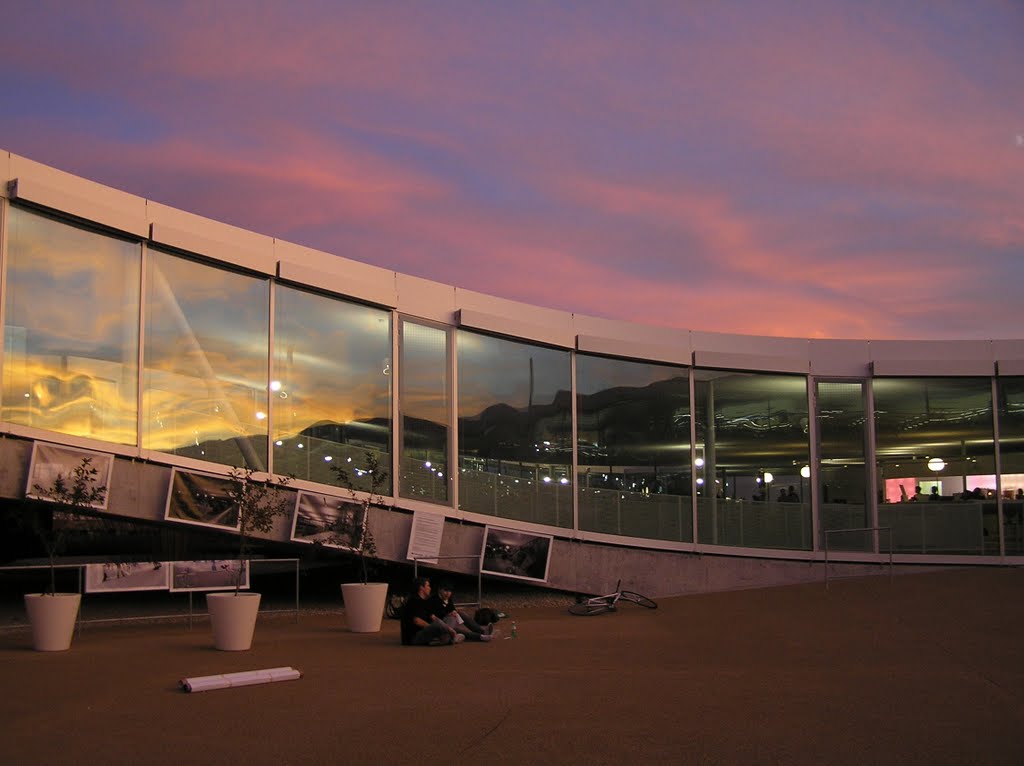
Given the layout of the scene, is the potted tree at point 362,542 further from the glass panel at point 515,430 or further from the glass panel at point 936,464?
the glass panel at point 936,464

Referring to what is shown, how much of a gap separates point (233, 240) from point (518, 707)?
1150 cm

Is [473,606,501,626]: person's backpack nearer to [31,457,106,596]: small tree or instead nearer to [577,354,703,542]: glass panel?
[31,457,106,596]: small tree

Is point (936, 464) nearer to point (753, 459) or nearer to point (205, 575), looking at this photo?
point (753, 459)

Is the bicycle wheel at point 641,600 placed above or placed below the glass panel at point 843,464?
below

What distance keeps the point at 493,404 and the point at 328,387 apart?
3823mm

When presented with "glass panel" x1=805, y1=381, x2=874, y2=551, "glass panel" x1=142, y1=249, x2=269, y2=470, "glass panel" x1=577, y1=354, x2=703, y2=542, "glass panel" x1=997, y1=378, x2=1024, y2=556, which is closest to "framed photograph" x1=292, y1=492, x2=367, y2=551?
"glass panel" x1=142, y1=249, x2=269, y2=470

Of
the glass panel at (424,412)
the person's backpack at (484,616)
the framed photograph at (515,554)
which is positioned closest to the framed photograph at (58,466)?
the person's backpack at (484,616)

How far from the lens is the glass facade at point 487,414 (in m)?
16.4

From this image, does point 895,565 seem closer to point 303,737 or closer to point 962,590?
point 962,590

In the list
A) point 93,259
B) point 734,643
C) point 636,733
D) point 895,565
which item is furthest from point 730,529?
point 636,733

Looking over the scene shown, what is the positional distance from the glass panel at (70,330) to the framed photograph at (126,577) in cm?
188

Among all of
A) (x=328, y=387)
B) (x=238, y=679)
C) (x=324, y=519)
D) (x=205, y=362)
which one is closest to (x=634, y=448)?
(x=328, y=387)

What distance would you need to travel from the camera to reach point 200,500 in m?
17.2

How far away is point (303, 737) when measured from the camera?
26.8 feet
